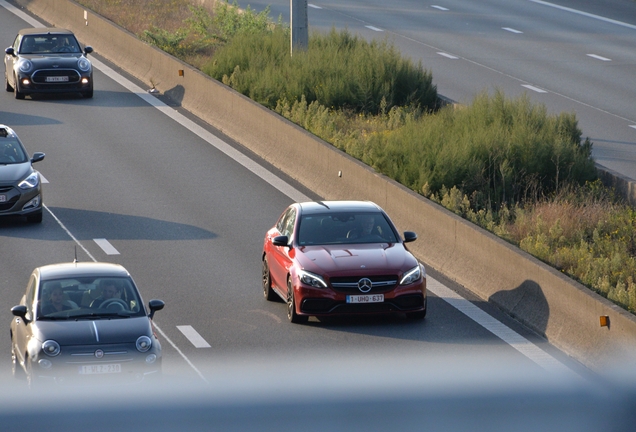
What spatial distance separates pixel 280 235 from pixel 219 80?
16.3m

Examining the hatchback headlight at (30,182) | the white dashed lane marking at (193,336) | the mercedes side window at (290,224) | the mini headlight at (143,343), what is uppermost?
the mini headlight at (143,343)

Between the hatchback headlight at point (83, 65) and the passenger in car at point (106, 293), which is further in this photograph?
the hatchback headlight at point (83, 65)

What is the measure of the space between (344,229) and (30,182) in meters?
6.68

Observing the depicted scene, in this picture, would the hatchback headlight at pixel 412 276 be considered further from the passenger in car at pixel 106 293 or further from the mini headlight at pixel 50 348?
the mini headlight at pixel 50 348

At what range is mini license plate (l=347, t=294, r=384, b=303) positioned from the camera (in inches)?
496

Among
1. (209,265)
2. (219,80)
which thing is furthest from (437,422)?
(219,80)

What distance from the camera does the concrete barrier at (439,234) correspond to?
11.2m

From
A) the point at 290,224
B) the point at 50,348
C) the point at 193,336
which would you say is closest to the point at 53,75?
the point at 290,224

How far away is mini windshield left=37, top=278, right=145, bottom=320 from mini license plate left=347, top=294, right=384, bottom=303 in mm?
3000

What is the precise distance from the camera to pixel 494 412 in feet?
7.54

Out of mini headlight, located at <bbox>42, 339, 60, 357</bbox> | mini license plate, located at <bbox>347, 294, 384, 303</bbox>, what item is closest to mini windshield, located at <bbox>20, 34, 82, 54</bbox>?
mini license plate, located at <bbox>347, 294, 384, 303</bbox>

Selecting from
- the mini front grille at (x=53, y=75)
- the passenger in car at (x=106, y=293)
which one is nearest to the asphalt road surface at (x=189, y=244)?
the mini front grille at (x=53, y=75)

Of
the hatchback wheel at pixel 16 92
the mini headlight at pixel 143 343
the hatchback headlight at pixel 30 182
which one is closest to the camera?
the mini headlight at pixel 143 343

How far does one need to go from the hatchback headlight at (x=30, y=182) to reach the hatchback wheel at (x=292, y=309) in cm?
673
